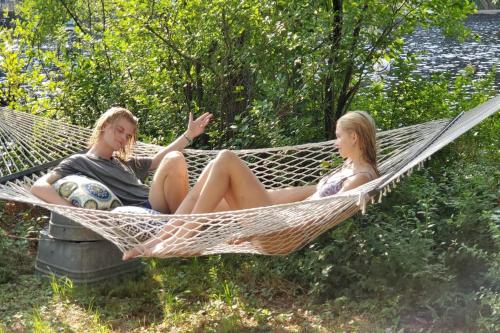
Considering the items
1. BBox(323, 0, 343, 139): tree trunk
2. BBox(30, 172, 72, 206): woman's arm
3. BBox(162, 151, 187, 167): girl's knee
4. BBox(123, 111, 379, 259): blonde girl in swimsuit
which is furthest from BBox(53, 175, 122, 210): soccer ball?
BBox(323, 0, 343, 139): tree trunk

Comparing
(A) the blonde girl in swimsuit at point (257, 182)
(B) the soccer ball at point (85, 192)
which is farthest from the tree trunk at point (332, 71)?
(B) the soccer ball at point (85, 192)

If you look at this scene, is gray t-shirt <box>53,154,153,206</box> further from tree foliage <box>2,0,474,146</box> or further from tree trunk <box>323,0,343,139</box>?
tree trunk <box>323,0,343,139</box>

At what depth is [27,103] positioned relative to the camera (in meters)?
4.55

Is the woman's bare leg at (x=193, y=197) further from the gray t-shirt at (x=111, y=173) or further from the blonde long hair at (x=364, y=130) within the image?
the blonde long hair at (x=364, y=130)

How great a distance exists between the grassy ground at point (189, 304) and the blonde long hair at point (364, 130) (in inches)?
22.5

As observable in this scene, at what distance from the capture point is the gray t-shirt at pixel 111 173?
9.89 ft

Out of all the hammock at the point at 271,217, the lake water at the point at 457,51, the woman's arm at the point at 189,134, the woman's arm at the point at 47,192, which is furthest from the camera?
the lake water at the point at 457,51

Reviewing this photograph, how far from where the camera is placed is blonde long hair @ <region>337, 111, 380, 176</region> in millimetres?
2639

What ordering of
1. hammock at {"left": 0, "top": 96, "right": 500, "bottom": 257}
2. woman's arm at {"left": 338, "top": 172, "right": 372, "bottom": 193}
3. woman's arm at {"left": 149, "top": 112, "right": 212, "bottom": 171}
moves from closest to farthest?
hammock at {"left": 0, "top": 96, "right": 500, "bottom": 257}
woman's arm at {"left": 338, "top": 172, "right": 372, "bottom": 193}
woman's arm at {"left": 149, "top": 112, "right": 212, "bottom": 171}

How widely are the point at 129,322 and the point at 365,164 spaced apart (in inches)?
44.6

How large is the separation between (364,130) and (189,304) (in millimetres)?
1031

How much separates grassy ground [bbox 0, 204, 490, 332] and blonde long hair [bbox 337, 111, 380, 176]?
1.88ft

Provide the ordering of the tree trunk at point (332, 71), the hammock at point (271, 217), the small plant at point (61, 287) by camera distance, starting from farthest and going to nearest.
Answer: the tree trunk at point (332, 71) → the small plant at point (61, 287) → the hammock at point (271, 217)

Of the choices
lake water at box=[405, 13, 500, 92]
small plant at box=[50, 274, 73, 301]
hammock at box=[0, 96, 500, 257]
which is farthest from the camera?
lake water at box=[405, 13, 500, 92]
